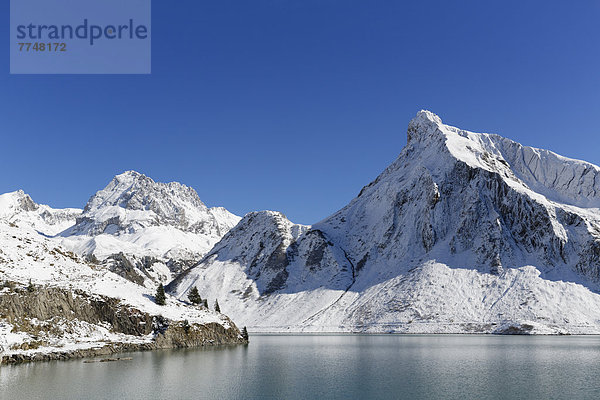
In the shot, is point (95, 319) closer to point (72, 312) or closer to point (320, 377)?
point (72, 312)

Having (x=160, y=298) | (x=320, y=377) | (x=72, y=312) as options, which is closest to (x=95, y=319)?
(x=72, y=312)

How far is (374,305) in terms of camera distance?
182250mm

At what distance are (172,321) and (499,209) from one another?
147 meters

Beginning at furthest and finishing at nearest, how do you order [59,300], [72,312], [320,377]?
[72,312] → [59,300] → [320,377]

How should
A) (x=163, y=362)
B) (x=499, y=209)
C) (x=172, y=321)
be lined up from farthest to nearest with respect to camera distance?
(x=499, y=209)
(x=172, y=321)
(x=163, y=362)

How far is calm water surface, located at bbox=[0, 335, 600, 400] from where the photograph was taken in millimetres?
48969

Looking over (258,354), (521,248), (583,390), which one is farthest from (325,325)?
(583,390)

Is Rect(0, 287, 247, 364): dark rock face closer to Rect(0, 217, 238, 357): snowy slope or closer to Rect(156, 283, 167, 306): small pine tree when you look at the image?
Rect(0, 217, 238, 357): snowy slope

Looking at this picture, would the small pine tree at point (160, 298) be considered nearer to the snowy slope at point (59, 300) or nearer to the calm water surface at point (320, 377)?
the snowy slope at point (59, 300)

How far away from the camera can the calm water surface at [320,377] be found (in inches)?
1928

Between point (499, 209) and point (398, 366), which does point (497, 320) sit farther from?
point (398, 366)

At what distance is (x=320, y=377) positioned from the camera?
60.5 meters

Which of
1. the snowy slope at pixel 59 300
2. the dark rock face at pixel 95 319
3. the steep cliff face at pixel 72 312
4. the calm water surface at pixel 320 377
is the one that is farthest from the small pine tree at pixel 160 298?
the calm water surface at pixel 320 377

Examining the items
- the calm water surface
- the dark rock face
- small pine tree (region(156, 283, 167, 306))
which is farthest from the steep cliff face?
the calm water surface
